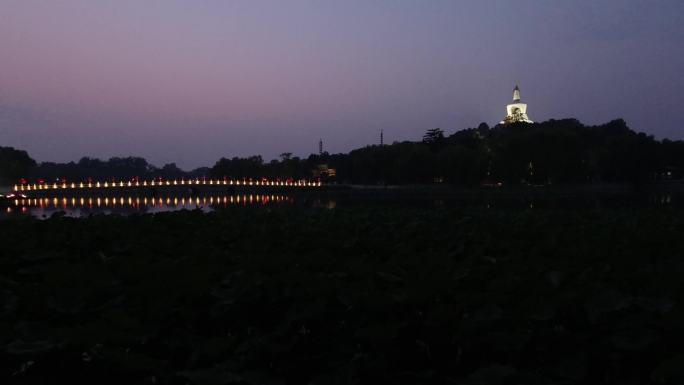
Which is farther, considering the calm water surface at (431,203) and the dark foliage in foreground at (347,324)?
the calm water surface at (431,203)

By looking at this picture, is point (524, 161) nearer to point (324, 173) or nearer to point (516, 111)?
point (324, 173)

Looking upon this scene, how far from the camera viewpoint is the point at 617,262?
3.28 m

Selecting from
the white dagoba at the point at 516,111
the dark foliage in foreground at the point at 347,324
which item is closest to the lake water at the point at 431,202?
the dark foliage in foreground at the point at 347,324

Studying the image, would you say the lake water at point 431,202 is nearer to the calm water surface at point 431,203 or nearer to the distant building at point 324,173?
the calm water surface at point 431,203

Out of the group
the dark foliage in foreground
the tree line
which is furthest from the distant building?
the dark foliage in foreground

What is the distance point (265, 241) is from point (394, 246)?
1.13 m

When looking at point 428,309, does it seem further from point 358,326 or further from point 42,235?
point 42,235

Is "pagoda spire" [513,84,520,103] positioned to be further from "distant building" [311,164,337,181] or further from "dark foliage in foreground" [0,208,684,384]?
"dark foliage in foreground" [0,208,684,384]

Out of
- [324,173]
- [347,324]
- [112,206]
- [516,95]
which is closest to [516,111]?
[516,95]

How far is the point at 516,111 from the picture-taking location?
155 metres

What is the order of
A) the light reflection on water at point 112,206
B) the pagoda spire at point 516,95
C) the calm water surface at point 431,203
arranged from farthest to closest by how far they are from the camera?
1. the pagoda spire at point 516,95
2. the light reflection on water at point 112,206
3. the calm water surface at point 431,203

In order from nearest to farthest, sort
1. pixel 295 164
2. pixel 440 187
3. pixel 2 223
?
pixel 2 223, pixel 440 187, pixel 295 164

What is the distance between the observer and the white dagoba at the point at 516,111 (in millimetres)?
147150

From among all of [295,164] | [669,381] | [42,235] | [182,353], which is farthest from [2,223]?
[295,164]
